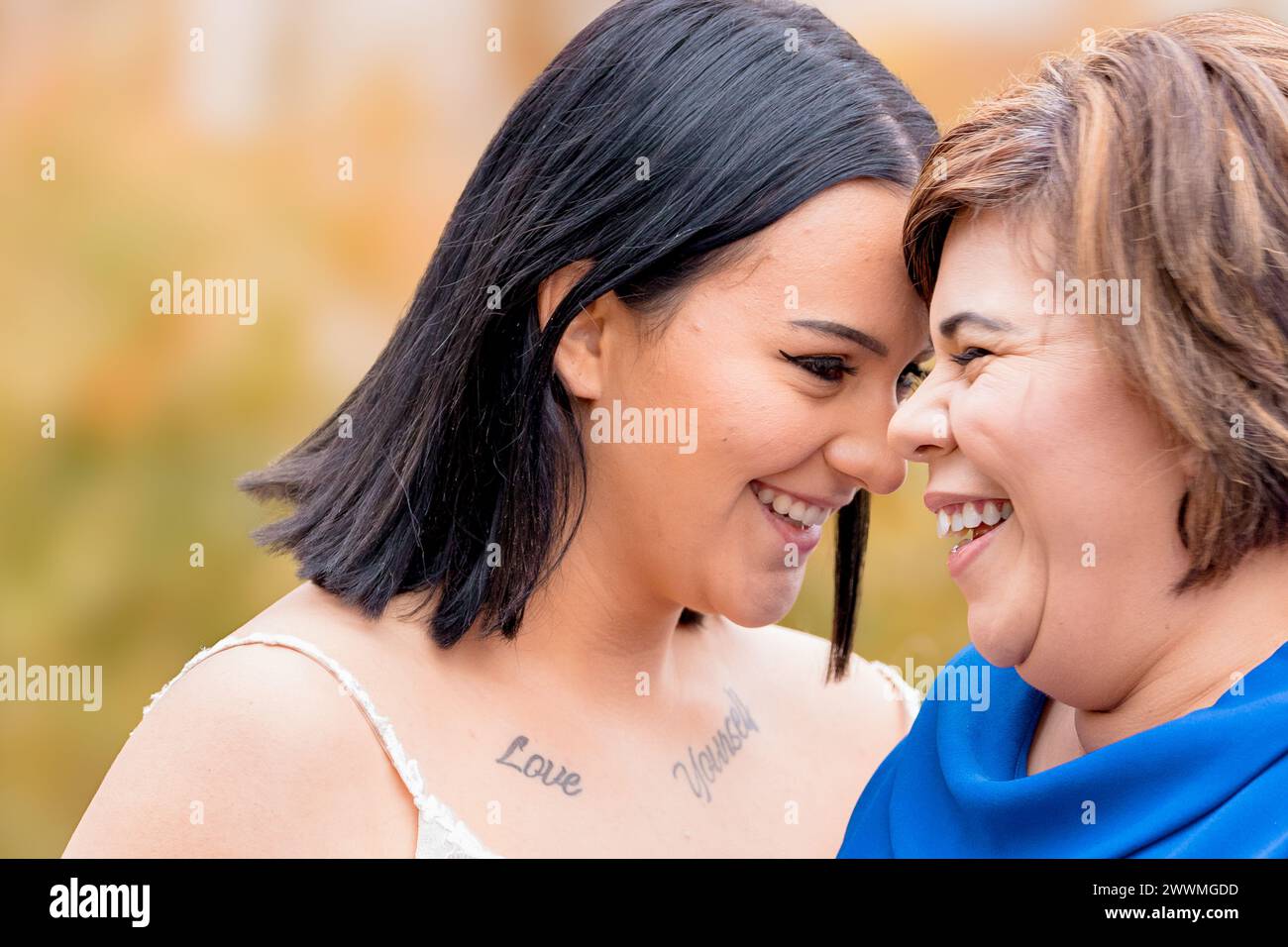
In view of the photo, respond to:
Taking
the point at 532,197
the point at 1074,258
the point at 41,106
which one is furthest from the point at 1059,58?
the point at 41,106

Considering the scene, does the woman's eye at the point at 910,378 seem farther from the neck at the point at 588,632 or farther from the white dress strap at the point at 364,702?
the white dress strap at the point at 364,702

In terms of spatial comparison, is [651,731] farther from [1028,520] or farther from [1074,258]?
[1074,258]

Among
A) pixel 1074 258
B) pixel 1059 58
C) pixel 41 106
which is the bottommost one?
pixel 1074 258

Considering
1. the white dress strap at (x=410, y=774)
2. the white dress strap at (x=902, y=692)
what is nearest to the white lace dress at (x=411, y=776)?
the white dress strap at (x=410, y=774)

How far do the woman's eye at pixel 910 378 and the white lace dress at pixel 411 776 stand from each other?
1.03 meters

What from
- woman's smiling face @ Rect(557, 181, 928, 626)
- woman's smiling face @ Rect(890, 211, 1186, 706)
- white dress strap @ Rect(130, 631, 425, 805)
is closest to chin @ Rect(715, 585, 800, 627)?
woman's smiling face @ Rect(557, 181, 928, 626)

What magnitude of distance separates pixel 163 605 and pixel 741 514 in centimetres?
340

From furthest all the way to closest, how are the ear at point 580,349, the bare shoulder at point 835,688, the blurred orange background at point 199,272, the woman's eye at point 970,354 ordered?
the blurred orange background at point 199,272
the bare shoulder at point 835,688
the ear at point 580,349
the woman's eye at point 970,354

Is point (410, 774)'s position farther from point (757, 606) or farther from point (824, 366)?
point (824, 366)

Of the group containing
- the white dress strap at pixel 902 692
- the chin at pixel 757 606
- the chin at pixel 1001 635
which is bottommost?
the white dress strap at pixel 902 692

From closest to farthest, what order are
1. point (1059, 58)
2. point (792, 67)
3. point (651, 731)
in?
1. point (1059, 58)
2. point (792, 67)
3. point (651, 731)

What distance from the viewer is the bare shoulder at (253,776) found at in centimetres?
197

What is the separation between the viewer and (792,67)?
2299 millimetres

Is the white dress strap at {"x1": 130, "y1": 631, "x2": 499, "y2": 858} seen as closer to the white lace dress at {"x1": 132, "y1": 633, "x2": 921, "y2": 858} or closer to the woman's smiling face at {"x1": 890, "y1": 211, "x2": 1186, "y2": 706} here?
the white lace dress at {"x1": 132, "y1": 633, "x2": 921, "y2": 858}
